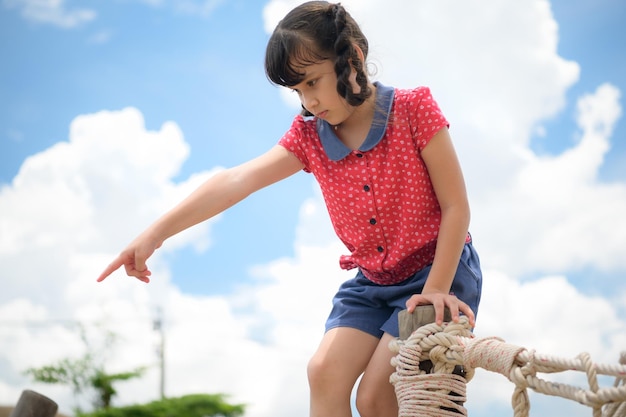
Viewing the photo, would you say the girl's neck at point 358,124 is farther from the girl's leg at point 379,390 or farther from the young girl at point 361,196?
the girl's leg at point 379,390

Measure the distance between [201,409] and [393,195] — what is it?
210 inches

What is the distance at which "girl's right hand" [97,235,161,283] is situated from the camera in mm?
1997

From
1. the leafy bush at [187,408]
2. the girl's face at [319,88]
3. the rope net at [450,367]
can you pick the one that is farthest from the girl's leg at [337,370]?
the leafy bush at [187,408]

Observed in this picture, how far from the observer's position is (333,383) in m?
1.98

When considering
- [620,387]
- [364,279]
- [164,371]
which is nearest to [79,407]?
[164,371]

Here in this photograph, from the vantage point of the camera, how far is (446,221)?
1991 mm

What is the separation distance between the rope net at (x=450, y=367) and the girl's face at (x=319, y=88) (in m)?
0.65

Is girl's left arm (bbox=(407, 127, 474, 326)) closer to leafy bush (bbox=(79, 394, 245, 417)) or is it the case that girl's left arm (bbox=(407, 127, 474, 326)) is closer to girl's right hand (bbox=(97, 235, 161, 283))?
girl's right hand (bbox=(97, 235, 161, 283))

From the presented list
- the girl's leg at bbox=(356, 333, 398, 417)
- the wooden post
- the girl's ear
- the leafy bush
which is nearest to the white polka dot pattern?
the girl's ear

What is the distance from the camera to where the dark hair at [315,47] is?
203cm

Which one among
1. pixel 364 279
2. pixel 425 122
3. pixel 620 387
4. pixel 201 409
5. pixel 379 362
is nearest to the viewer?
pixel 620 387

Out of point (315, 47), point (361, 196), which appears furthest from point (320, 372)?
point (315, 47)

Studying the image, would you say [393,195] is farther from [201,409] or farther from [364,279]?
[201,409]

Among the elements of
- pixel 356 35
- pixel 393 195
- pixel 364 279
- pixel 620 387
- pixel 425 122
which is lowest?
pixel 620 387
